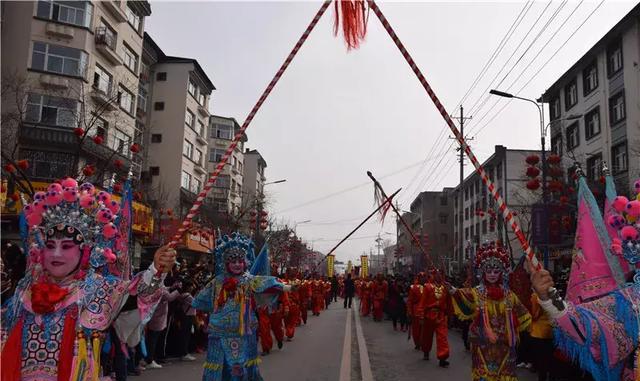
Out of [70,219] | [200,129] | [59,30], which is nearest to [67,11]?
[59,30]

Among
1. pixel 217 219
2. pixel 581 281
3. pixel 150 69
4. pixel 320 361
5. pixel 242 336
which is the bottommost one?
pixel 320 361

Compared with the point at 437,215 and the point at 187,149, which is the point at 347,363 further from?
the point at 437,215

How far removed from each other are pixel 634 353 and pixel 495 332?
2.19 m

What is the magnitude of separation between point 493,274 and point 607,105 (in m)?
23.5

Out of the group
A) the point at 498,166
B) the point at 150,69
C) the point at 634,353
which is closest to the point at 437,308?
the point at 634,353

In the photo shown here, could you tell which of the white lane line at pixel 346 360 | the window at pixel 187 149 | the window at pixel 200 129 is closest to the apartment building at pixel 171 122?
the window at pixel 187 149

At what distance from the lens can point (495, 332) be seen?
19.4 feet

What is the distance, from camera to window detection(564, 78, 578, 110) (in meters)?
29.9

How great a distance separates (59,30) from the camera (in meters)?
22.9

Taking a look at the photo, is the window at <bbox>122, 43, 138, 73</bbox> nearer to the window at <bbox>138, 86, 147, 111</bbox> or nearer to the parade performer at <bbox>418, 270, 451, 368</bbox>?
the window at <bbox>138, 86, 147, 111</bbox>

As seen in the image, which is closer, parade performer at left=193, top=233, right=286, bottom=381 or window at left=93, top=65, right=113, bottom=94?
parade performer at left=193, top=233, right=286, bottom=381

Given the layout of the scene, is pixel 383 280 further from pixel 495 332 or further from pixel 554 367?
pixel 495 332

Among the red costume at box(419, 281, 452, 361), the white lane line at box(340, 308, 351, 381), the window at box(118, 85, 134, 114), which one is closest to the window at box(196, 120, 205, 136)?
the window at box(118, 85, 134, 114)

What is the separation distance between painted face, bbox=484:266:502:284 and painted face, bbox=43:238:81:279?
14.5 feet
